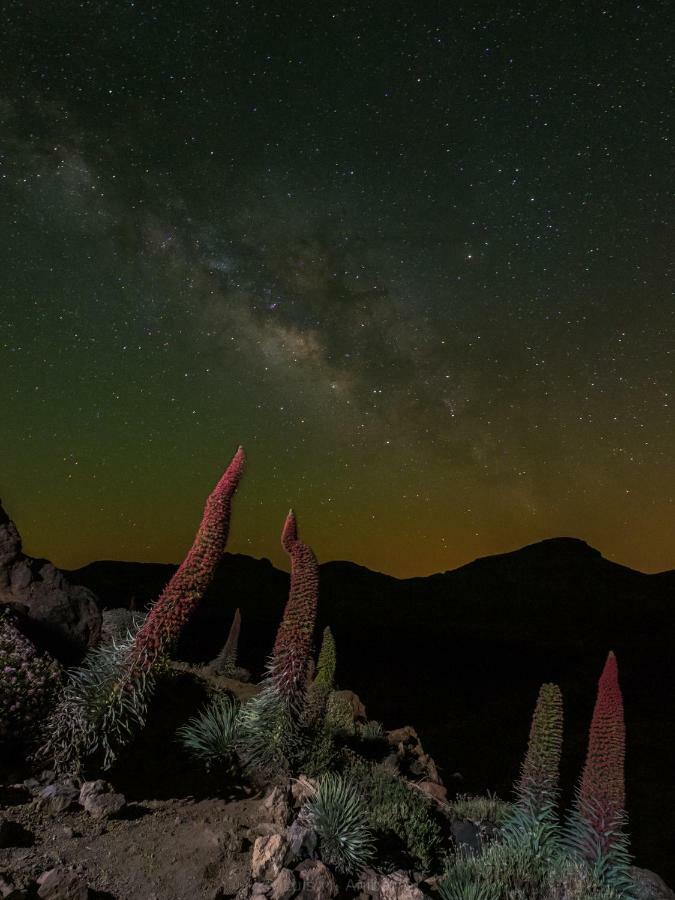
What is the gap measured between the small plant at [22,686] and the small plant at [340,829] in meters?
2.85

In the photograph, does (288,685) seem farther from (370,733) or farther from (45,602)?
(370,733)

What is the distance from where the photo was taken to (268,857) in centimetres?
406

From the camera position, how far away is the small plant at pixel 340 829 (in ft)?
14.7

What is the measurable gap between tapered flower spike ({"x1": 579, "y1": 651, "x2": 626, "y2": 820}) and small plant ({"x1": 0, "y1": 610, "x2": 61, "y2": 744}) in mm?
6489

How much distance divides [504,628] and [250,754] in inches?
3537

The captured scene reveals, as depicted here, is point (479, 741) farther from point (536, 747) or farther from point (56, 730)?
point (56, 730)

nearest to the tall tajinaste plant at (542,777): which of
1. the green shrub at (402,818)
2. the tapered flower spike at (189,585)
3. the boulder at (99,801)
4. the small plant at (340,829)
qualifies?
the green shrub at (402,818)

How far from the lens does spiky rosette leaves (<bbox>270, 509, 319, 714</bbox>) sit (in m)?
6.07

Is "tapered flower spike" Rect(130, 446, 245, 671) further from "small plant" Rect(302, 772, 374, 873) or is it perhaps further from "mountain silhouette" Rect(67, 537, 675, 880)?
"mountain silhouette" Rect(67, 537, 675, 880)

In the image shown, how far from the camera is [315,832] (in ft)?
14.7

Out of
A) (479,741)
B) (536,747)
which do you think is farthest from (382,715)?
(536,747)

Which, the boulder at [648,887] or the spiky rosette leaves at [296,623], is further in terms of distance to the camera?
the boulder at [648,887]

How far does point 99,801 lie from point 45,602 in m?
3.06

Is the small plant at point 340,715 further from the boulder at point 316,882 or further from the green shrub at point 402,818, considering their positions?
the boulder at point 316,882
